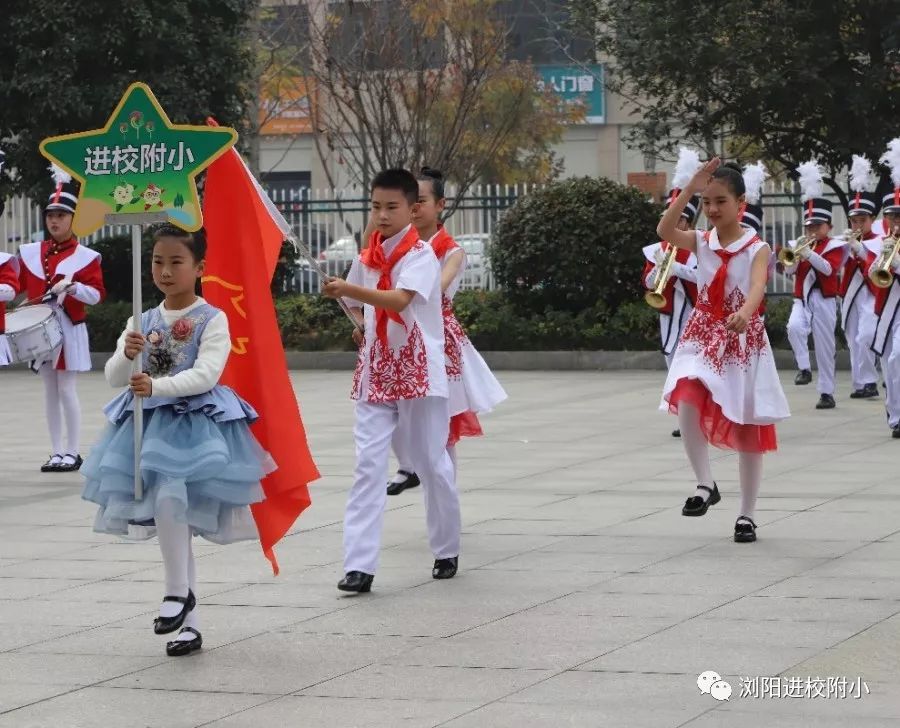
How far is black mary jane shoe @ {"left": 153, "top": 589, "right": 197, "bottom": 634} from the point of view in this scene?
20.1 feet

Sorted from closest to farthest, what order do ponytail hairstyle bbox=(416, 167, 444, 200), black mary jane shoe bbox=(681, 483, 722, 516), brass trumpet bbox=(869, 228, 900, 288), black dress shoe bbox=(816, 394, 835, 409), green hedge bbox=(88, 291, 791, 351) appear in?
black mary jane shoe bbox=(681, 483, 722, 516), ponytail hairstyle bbox=(416, 167, 444, 200), brass trumpet bbox=(869, 228, 900, 288), black dress shoe bbox=(816, 394, 835, 409), green hedge bbox=(88, 291, 791, 351)

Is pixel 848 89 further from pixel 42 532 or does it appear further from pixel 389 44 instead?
pixel 42 532

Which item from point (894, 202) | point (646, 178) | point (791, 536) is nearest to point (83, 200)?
point (791, 536)

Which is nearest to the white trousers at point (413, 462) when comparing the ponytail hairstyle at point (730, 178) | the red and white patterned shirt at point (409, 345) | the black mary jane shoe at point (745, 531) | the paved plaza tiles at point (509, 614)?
the red and white patterned shirt at point (409, 345)

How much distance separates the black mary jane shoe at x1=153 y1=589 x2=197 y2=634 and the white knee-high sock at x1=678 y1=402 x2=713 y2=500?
3.11 m

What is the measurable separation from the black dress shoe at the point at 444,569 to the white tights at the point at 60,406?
4.83 meters

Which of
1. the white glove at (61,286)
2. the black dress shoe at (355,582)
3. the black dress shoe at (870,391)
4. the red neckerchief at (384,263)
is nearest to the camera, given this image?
the black dress shoe at (355,582)

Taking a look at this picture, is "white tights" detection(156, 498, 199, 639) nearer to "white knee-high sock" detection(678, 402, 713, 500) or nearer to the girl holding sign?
the girl holding sign

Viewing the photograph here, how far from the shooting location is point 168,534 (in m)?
6.15

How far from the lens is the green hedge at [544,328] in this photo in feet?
64.1

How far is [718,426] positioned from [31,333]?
488 cm

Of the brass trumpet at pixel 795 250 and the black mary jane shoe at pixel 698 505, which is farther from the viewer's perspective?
the brass trumpet at pixel 795 250

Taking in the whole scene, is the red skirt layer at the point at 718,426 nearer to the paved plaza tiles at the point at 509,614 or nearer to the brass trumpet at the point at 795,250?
the paved plaza tiles at the point at 509,614

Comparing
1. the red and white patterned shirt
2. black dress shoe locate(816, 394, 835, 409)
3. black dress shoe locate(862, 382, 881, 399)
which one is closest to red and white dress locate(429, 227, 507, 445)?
the red and white patterned shirt
